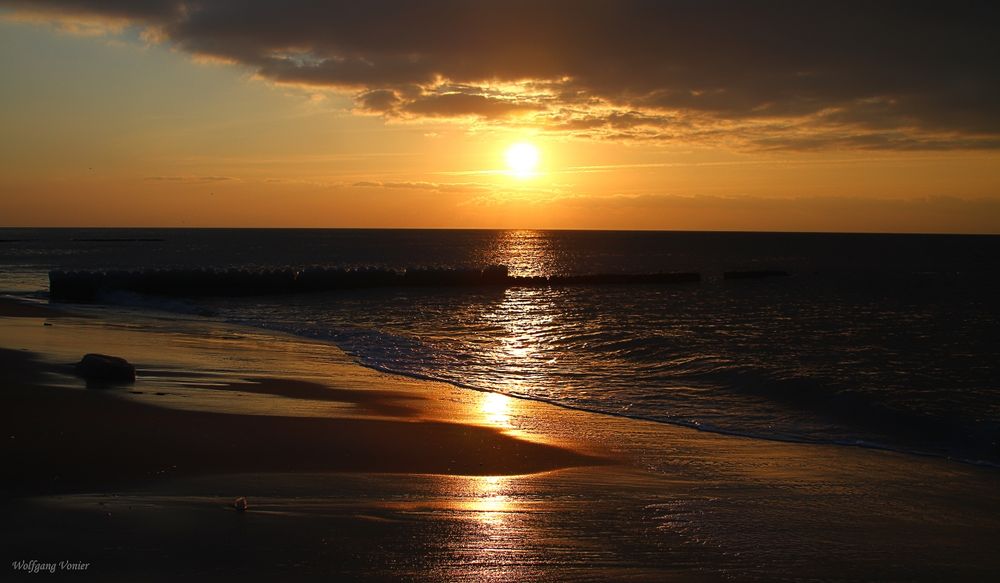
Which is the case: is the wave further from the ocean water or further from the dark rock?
the dark rock

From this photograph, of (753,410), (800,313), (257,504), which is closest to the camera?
(257,504)

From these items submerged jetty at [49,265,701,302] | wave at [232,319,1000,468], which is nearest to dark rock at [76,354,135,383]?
wave at [232,319,1000,468]

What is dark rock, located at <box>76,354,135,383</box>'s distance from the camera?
12555 millimetres

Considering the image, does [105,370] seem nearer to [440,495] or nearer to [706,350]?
[440,495]

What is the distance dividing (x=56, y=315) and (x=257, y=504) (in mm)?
21700

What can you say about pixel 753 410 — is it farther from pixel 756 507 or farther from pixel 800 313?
pixel 800 313

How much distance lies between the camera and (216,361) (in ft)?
53.2

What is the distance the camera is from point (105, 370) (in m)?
12.6

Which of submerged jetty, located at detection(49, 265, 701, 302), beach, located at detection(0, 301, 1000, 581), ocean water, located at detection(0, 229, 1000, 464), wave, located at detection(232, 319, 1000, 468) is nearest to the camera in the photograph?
beach, located at detection(0, 301, 1000, 581)

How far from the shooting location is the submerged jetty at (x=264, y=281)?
3444cm

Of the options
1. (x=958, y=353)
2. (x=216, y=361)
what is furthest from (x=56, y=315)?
(x=958, y=353)

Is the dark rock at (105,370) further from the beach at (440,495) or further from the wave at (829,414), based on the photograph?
the wave at (829,414)

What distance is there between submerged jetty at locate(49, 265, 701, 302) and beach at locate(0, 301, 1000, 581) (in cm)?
2410

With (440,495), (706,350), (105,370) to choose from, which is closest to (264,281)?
(706,350)
